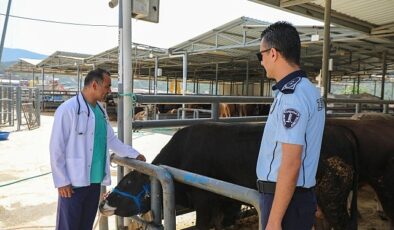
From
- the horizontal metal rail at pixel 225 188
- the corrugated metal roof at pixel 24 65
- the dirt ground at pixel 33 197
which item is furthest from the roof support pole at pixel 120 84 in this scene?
the corrugated metal roof at pixel 24 65

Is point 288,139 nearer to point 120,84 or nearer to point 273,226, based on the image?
point 273,226

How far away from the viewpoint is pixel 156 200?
2553mm

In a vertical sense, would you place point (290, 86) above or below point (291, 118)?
above

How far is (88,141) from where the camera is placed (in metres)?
2.99

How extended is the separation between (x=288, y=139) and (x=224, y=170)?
1.98 metres

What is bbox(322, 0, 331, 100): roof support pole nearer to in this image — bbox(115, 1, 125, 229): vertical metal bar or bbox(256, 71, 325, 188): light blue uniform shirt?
bbox(115, 1, 125, 229): vertical metal bar

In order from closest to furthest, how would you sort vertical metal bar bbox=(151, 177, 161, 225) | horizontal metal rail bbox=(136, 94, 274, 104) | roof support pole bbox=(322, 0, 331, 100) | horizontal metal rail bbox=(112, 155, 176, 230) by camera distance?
horizontal metal rail bbox=(112, 155, 176, 230) → vertical metal bar bbox=(151, 177, 161, 225) → horizontal metal rail bbox=(136, 94, 274, 104) → roof support pole bbox=(322, 0, 331, 100)

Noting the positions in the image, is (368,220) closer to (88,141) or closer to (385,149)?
(385,149)

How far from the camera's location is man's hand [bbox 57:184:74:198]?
285 cm

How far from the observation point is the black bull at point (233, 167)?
10.0 feet

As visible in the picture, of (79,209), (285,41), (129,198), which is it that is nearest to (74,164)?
(79,209)

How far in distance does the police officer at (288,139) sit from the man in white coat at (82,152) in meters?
1.61

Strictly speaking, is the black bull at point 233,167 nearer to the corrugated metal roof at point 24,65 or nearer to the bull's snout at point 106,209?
the bull's snout at point 106,209

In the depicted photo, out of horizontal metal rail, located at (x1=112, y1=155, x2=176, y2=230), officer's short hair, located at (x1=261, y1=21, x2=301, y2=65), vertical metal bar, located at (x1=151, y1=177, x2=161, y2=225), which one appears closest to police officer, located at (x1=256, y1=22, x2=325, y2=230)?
officer's short hair, located at (x1=261, y1=21, x2=301, y2=65)
